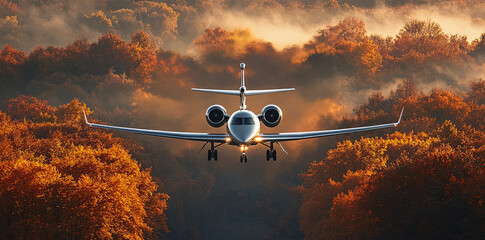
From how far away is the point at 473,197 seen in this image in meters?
91.1

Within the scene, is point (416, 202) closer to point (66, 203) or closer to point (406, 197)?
point (406, 197)

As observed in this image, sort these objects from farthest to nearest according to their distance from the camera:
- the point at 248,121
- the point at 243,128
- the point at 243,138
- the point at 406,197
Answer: the point at 406,197 < the point at 248,121 < the point at 243,128 < the point at 243,138

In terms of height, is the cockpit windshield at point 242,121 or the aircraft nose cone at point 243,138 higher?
the cockpit windshield at point 242,121

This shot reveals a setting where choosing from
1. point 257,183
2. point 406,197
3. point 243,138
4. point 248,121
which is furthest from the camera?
point 257,183

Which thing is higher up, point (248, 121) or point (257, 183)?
point (248, 121)

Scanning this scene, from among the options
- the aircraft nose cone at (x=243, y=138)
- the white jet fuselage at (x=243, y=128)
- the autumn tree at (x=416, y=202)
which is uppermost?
the white jet fuselage at (x=243, y=128)

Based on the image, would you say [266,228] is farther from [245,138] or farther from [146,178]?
[245,138]

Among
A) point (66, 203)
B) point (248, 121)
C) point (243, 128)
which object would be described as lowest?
point (66, 203)

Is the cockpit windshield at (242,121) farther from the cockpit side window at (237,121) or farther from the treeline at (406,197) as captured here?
the treeline at (406,197)

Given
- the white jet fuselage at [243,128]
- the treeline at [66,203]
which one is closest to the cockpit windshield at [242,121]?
the white jet fuselage at [243,128]

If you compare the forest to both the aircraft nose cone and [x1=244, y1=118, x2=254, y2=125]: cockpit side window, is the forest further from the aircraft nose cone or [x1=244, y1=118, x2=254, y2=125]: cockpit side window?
the aircraft nose cone

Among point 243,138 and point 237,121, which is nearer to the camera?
point 243,138

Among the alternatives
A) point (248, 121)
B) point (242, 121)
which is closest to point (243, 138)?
point (242, 121)

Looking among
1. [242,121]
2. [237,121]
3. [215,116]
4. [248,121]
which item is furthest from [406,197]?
[237,121]
